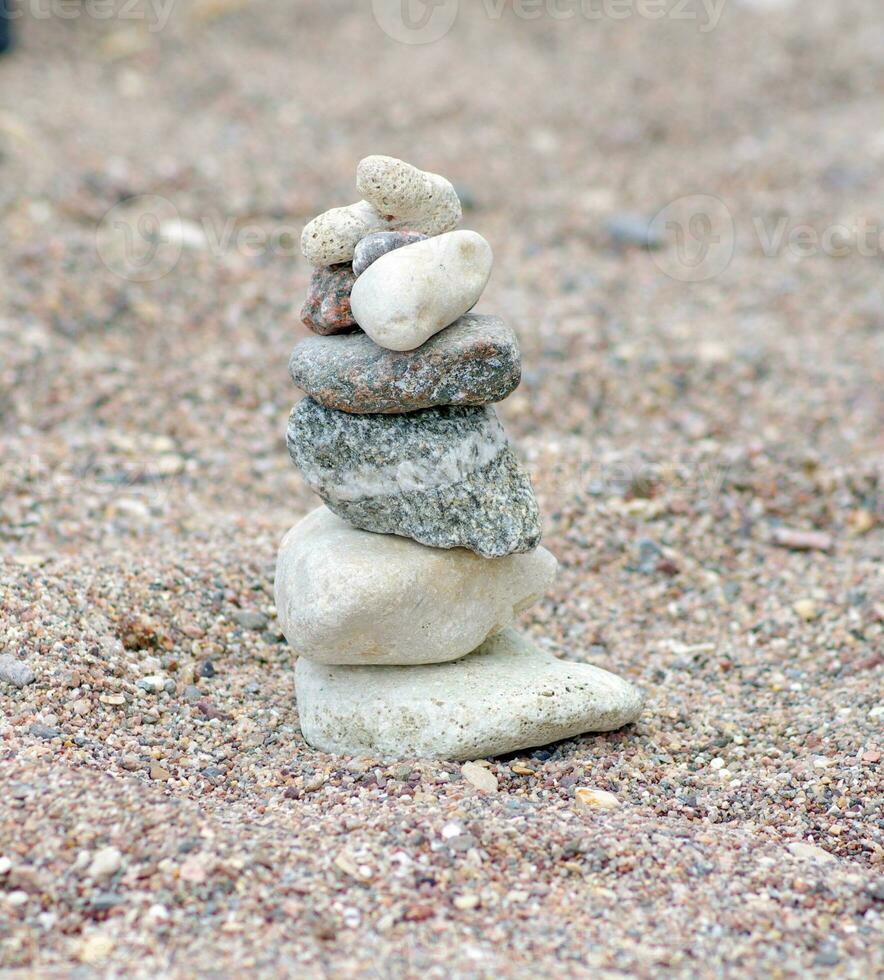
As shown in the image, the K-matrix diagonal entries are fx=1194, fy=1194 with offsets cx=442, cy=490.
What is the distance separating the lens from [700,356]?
7.13m

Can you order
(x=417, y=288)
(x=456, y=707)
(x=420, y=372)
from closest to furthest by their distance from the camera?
(x=417, y=288)
(x=420, y=372)
(x=456, y=707)

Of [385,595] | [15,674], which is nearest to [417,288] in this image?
[385,595]

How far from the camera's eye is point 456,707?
390cm

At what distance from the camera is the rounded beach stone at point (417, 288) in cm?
354

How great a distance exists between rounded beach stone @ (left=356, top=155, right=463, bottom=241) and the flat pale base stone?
1.50 meters

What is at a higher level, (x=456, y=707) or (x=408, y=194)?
(x=408, y=194)

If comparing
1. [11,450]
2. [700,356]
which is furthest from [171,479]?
[700,356]

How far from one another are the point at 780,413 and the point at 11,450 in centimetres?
412

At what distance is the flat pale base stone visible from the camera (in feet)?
12.7

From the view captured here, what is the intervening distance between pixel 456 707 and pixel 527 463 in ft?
7.62

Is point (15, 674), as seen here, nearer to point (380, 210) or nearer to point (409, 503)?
point (409, 503)

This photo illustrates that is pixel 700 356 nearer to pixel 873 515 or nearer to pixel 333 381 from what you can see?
pixel 873 515

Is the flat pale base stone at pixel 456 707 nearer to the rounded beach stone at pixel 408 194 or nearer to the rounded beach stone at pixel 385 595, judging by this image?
the rounded beach stone at pixel 385 595

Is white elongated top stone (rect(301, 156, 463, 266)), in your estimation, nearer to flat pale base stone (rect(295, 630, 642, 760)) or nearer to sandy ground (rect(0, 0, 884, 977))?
flat pale base stone (rect(295, 630, 642, 760))
